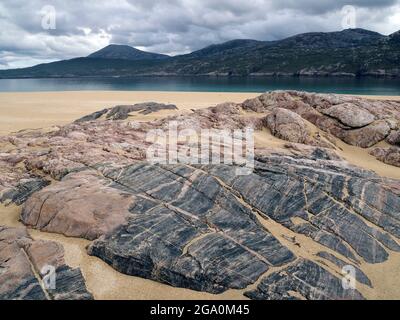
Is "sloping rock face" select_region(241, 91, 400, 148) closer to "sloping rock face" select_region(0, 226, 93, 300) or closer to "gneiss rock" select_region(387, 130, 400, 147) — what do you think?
"gneiss rock" select_region(387, 130, 400, 147)

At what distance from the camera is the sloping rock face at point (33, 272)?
476 inches

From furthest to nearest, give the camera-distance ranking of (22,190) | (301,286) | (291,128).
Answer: (291,128), (22,190), (301,286)

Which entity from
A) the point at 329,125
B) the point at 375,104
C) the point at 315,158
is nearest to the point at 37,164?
the point at 315,158

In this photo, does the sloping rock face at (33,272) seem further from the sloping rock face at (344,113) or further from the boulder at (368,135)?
the boulder at (368,135)

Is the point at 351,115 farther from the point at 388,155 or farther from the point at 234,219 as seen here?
the point at 234,219

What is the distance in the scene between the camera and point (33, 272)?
1272cm

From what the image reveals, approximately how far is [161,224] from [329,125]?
18.2m

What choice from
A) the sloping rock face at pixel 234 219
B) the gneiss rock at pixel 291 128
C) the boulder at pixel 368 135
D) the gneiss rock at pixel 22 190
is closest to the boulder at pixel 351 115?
the boulder at pixel 368 135

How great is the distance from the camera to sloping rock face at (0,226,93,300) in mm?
12094

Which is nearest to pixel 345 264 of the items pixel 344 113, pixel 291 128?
pixel 291 128

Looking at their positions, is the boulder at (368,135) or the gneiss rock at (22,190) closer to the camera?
the gneiss rock at (22,190)

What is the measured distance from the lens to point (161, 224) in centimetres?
1454

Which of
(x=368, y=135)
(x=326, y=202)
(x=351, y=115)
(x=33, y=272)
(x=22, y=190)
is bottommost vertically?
(x=33, y=272)

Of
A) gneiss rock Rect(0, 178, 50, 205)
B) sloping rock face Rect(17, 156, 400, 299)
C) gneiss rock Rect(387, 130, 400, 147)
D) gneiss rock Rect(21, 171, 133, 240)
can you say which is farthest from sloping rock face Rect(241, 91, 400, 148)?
gneiss rock Rect(0, 178, 50, 205)
